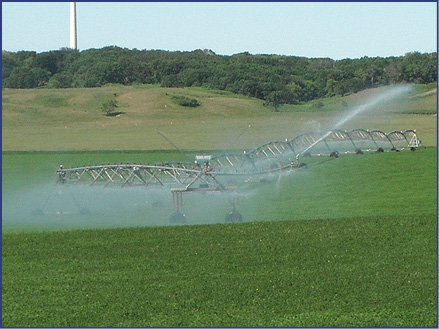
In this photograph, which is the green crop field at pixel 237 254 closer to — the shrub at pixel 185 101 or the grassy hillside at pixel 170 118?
the grassy hillside at pixel 170 118

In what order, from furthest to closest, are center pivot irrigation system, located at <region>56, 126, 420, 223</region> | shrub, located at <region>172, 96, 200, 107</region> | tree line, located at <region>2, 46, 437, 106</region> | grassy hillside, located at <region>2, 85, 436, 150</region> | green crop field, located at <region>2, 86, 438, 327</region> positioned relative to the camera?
1. shrub, located at <region>172, 96, 200, 107</region>
2. grassy hillside, located at <region>2, 85, 436, 150</region>
3. tree line, located at <region>2, 46, 437, 106</region>
4. center pivot irrigation system, located at <region>56, 126, 420, 223</region>
5. green crop field, located at <region>2, 86, 438, 327</region>

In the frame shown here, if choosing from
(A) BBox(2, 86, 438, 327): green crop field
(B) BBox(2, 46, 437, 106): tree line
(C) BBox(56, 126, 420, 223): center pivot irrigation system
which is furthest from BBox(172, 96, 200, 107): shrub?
(A) BBox(2, 86, 438, 327): green crop field

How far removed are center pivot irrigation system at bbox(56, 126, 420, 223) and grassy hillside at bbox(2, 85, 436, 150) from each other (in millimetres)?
7358

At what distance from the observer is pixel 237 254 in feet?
37.1

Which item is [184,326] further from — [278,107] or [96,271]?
[278,107]

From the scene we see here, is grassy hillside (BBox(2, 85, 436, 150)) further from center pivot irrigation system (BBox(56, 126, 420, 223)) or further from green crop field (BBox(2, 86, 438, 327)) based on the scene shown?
green crop field (BBox(2, 86, 438, 327))

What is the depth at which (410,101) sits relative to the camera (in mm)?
50406

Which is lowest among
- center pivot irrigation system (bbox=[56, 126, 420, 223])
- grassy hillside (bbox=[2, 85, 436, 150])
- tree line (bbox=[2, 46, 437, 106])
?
grassy hillside (bbox=[2, 85, 436, 150])

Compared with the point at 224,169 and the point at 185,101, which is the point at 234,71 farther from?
the point at 185,101

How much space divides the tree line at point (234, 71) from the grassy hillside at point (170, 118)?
1185 mm

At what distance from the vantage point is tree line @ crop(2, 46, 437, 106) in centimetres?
3706

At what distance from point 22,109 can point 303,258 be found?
174ft

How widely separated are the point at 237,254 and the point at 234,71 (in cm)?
2703

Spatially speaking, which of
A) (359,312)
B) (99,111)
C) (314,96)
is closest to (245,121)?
(314,96)
